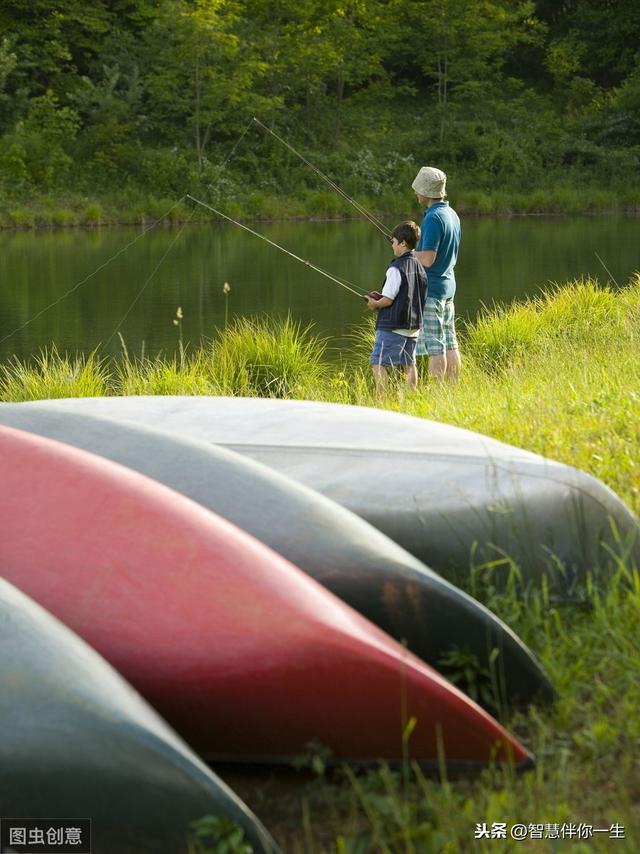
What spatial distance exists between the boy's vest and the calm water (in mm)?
4573

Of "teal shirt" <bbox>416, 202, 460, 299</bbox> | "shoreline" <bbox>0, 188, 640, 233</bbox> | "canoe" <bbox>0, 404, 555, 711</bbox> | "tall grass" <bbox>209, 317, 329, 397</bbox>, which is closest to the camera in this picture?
"canoe" <bbox>0, 404, 555, 711</bbox>

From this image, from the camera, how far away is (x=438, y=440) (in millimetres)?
3521

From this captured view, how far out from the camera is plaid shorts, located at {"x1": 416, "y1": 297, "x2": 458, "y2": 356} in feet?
25.5

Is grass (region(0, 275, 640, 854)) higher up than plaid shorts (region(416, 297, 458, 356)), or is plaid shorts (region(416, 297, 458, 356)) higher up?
plaid shorts (region(416, 297, 458, 356))

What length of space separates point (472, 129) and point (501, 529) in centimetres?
3913

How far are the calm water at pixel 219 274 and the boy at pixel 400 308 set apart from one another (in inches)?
178

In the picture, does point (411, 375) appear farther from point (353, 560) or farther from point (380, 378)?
point (353, 560)

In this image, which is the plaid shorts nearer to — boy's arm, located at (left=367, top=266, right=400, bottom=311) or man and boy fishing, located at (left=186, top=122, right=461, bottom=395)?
man and boy fishing, located at (left=186, top=122, right=461, bottom=395)

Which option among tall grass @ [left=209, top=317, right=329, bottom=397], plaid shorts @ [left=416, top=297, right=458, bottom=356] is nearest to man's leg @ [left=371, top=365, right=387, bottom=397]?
plaid shorts @ [left=416, top=297, right=458, bottom=356]

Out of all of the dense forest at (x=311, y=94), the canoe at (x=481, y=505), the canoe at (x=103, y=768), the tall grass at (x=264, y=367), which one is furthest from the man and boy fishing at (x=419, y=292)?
the dense forest at (x=311, y=94)

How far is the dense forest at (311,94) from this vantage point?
115 feet

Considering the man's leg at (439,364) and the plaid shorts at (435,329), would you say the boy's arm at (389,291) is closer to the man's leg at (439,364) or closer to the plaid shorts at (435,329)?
the plaid shorts at (435,329)

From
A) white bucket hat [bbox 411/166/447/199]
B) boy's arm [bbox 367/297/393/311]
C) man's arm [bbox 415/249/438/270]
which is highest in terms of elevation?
white bucket hat [bbox 411/166/447/199]

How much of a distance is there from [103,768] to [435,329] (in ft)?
19.0
